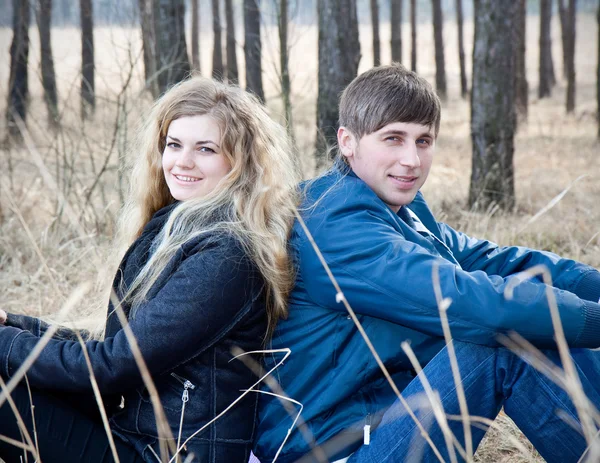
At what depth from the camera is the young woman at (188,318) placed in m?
2.03

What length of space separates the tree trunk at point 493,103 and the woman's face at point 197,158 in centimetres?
455

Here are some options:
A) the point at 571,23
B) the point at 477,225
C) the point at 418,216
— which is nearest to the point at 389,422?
the point at 418,216

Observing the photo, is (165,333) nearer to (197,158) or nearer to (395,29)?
(197,158)

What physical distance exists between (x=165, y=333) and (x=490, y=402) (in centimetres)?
94

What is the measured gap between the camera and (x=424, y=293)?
1988 millimetres

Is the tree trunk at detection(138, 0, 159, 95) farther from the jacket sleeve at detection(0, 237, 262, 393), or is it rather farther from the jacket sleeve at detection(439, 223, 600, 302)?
the jacket sleeve at detection(0, 237, 262, 393)

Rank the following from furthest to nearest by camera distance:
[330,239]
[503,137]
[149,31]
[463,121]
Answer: [463,121] → [503,137] → [149,31] → [330,239]

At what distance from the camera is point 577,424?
1952mm

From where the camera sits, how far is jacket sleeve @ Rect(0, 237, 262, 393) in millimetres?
2002

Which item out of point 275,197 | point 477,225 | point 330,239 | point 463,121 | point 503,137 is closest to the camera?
point 330,239

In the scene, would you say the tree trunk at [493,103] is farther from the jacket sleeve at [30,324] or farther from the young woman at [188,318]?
the jacket sleeve at [30,324]

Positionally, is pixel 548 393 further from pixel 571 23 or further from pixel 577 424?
pixel 571 23

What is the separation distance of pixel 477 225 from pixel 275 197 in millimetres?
3357

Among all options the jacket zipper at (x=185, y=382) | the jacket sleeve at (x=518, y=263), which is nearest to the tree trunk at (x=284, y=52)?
the jacket sleeve at (x=518, y=263)
